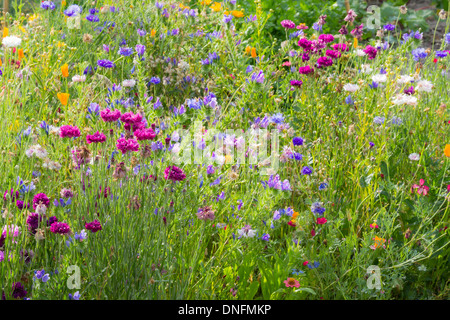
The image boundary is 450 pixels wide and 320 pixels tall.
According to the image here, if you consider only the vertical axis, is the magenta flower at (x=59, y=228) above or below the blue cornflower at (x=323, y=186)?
above

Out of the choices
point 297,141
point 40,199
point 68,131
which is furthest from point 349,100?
point 40,199

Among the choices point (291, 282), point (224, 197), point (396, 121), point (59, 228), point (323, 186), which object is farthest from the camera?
point (396, 121)

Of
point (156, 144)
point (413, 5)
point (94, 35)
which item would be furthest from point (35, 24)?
point (413, 5)

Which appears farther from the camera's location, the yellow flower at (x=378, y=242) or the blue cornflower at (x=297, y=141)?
the blue cornflower at (x=297, y=141)

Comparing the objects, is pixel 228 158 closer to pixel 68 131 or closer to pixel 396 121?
pixel 68 131

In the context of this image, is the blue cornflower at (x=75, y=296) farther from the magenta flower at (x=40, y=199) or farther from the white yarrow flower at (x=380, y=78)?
the white yarrow flower at (x=380, y=78)

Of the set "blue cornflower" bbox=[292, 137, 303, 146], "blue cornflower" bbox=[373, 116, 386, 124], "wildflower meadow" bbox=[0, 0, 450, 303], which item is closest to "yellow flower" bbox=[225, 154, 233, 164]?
"wildflower meadow" bbox=[0, 0, 450, 303]

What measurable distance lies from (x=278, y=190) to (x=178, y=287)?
490 mm

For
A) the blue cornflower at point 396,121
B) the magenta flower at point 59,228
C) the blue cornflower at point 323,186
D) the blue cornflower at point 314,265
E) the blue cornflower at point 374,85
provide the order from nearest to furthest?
the magenta flower at point 59,228 < the blue cornflower at point 314,265 < the blue cornflower at point 323,186 < the blue cornflower at point 396,121 < the blue cornflower at point 374,85

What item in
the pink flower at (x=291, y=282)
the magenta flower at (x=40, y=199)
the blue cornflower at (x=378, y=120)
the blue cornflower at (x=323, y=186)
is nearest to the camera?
the magenta flower at (x=40, y=199)

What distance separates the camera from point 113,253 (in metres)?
1.78

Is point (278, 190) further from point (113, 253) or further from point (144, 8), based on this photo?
point (144, 8)

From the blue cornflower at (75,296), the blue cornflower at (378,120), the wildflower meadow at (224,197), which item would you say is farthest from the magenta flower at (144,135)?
the blue cornflower at (378,120)

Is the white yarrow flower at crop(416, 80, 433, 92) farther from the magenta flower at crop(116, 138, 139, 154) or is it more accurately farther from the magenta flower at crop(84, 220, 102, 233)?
the magenta flower at crop(84, 220, 102, 233)
